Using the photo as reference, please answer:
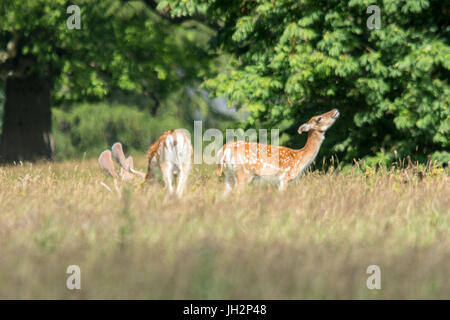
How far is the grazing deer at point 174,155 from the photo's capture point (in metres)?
8.20

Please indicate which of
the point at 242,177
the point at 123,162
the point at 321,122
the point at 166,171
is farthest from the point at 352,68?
the point at 123,162

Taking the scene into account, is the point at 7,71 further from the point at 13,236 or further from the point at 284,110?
the point at 13,236

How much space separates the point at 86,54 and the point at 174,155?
31.0 ft

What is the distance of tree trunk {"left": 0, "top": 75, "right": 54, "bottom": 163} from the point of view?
18.5 m

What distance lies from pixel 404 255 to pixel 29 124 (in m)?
15.3

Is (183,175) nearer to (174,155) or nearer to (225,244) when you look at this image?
(174,155)

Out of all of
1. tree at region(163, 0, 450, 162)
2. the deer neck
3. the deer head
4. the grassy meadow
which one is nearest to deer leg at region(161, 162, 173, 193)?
the grassy meadow

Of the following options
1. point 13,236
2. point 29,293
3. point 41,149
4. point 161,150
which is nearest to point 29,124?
point 41,149

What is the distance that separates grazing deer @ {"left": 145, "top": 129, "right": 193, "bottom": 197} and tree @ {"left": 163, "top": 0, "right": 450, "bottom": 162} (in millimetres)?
2909

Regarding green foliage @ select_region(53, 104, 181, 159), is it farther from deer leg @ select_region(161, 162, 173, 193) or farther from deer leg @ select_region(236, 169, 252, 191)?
deer leg @ select_region(161, 162, 173, 193)

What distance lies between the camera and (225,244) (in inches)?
209

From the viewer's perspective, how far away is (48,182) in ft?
28.3

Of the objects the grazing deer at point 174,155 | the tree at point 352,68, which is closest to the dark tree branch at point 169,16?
the tree at point 352,68

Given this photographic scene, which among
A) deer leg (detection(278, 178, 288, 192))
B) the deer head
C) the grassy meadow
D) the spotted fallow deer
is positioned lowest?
the grassy meadow
